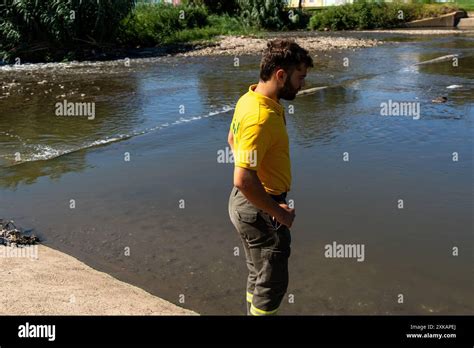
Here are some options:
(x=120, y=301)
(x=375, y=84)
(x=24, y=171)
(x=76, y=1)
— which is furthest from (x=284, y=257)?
(x=76, y=1)

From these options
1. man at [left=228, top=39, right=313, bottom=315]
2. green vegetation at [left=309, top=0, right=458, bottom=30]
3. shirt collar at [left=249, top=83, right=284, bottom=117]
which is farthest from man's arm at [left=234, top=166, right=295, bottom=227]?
green vegetation at [left=309, top=0, right=458, bottom=30]

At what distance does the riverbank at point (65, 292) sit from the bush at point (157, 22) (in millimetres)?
28264

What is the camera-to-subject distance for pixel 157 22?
36.2 m

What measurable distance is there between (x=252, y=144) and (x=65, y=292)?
2.57 m

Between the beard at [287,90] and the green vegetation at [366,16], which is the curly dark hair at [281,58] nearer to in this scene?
the beard at [287,90]

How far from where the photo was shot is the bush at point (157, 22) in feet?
112

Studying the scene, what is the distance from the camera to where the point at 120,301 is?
4.90 metres

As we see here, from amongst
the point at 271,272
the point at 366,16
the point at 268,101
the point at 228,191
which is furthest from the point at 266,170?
Result: the point at 366,16

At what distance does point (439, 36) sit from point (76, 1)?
74.1ft

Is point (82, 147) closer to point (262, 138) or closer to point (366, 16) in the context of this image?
point (262, 138)

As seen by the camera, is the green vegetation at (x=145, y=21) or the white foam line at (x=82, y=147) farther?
the green vegetation at (x=145, y=21)

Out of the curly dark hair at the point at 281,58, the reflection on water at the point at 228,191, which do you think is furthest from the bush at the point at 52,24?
the curly dark hair at the point at 281,58

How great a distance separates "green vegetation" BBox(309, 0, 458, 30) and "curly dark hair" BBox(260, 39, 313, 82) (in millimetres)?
42705

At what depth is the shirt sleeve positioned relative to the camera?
355 centimetres
